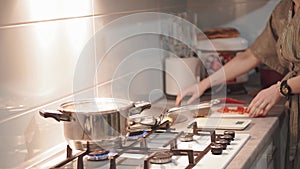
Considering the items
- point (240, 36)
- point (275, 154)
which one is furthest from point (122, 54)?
point (240, 36)

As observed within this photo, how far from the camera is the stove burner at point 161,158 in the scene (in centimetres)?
148

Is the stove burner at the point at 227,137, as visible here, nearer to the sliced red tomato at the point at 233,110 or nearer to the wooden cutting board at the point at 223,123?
the wooden cutting board at the point at 223,123

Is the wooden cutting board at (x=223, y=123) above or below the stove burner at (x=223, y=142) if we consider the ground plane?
above

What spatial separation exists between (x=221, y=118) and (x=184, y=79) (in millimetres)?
345

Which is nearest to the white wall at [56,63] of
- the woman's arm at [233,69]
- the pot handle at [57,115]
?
the pot handle at [57,115]

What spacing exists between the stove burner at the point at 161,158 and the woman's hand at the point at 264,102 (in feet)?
1.94

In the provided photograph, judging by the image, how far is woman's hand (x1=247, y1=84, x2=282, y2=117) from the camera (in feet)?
6.53

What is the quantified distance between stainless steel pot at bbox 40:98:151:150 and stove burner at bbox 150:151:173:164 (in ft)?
0.35

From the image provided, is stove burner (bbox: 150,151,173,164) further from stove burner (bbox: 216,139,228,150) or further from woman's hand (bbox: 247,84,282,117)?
woman's hand (bbox: 247,84,282,117)

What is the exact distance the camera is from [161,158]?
1.49 metres

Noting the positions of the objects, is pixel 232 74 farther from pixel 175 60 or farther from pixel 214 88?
pixel 175 60

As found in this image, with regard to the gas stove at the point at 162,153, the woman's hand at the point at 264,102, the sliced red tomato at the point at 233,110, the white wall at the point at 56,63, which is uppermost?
the white wall at the point at 56,63

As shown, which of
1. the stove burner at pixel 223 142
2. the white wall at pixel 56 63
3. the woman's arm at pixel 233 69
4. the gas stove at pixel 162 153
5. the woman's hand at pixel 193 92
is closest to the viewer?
the white wall at pixel 56 63

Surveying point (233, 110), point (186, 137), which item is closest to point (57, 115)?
point (186, 137)
